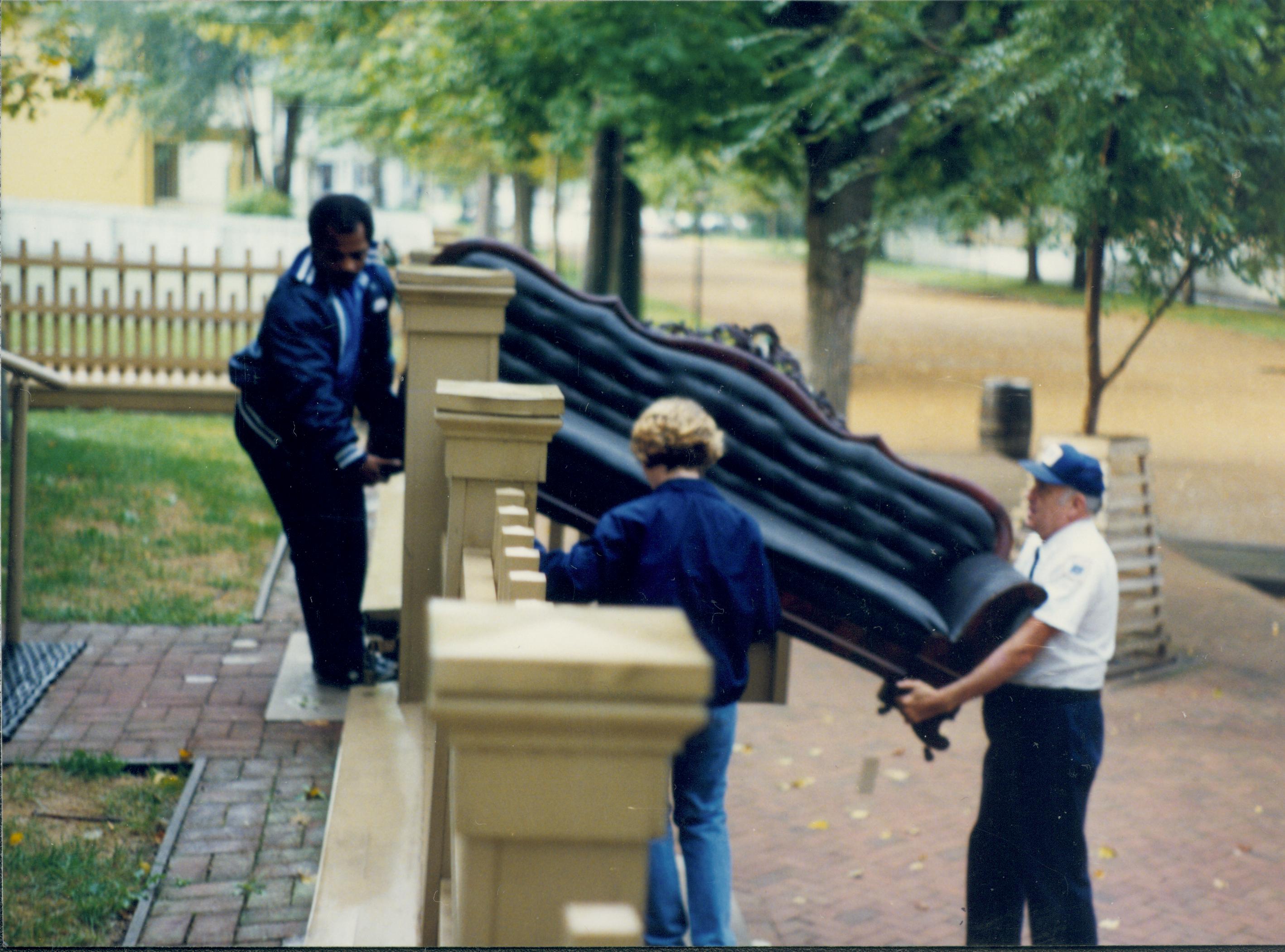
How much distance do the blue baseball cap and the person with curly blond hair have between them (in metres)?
0.88

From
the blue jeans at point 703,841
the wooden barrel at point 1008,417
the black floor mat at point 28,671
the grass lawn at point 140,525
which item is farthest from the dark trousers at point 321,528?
the wooden barrel at point 1008,417

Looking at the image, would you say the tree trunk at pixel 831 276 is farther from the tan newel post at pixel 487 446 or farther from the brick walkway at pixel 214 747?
the tan newel post at pixel 487 446

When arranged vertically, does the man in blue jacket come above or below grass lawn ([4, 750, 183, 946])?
above

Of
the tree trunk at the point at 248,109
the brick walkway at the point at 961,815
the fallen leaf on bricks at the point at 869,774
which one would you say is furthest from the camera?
the tree trunk at the point at 248,109

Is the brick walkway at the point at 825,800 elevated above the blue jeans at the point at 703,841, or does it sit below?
below

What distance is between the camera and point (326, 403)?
15.0 feet

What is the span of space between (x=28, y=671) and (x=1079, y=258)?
5995 millimetres

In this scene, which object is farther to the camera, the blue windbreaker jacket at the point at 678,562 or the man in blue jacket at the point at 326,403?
the man in blue jacket at the point at 326,403

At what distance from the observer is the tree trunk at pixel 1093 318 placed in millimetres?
7148

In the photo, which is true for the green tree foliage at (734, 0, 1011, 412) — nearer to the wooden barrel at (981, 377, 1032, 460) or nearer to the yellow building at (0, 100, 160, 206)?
the wooden barrel at (981, 377, 1032, 460)

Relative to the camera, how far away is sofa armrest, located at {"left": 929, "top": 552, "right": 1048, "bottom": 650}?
14.5ft

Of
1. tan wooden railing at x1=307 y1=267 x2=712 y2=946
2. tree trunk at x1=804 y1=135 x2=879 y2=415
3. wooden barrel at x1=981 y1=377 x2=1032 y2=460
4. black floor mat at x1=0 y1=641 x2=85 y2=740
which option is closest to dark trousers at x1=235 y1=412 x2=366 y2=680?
black floor mat at x1=0 y1=641 x2=85 y2=740

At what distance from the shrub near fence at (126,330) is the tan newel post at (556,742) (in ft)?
37.2

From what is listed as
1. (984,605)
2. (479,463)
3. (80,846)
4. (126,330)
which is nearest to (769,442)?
(984,605)
